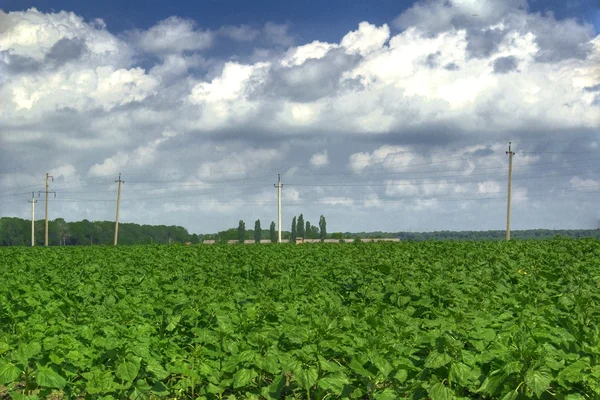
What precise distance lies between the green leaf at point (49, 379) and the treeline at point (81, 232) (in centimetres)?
12225

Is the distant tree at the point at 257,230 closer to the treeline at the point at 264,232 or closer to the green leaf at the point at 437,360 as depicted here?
the treeline at the point at 264,232

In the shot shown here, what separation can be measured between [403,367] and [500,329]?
181cm

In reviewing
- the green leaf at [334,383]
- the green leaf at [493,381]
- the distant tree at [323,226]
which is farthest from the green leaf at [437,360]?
the distant tree at [323,226]

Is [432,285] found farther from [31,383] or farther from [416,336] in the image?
[31,383]

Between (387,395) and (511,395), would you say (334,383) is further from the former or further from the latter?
(511,395)

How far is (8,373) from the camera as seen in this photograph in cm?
615

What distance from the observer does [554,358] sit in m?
5.70

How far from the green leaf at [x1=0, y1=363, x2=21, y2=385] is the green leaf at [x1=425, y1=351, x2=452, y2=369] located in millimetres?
3788

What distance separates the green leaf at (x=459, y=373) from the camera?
5.49m

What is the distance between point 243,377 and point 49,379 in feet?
6.06

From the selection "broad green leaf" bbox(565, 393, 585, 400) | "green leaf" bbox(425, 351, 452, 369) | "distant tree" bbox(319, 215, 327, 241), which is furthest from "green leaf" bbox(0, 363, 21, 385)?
"distant tree" bbox(319, 215, 327, 241)

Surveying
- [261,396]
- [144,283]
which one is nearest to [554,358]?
[261,396]

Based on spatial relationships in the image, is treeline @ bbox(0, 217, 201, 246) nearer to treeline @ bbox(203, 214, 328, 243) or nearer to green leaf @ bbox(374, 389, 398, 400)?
treeline @ bbox(203, 214, 328, 243)

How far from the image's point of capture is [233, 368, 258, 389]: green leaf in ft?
20.4
